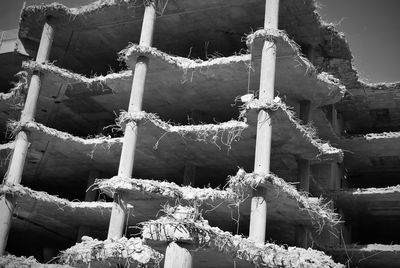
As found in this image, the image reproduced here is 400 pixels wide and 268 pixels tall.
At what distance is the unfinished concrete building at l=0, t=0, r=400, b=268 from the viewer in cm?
2059

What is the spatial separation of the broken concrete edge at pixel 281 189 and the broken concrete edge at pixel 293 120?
227 centimetres

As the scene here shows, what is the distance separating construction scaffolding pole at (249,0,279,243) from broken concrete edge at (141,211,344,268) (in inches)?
40.5

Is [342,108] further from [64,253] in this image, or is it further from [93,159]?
[64,253]

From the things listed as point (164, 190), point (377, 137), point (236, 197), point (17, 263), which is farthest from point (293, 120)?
point (17, 263)

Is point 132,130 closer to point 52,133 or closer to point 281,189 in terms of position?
point 52,133

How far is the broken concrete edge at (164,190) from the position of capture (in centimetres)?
2044

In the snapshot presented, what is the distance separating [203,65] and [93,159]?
8242mm

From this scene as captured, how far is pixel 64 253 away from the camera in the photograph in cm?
1931

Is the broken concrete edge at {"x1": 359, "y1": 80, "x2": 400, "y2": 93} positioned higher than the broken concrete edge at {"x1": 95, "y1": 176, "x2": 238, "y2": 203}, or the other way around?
the broken concrete edge at {"x1": 359, "y1": 80, "x2": 400, "y2": 93}

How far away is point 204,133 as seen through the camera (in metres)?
22.1

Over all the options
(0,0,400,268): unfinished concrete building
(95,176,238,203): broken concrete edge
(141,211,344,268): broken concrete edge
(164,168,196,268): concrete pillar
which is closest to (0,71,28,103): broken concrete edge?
(0,0,400,268): unfinished concrete building

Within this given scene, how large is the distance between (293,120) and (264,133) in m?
1.51

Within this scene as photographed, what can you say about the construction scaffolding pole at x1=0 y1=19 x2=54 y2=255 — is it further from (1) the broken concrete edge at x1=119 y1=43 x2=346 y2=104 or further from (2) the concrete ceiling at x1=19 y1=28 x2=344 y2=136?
(1) the broken concrete edge at x1=119 y1=43 x2=346 y2=104

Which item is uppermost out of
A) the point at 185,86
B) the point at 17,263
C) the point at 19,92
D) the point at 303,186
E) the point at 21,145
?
the point at 19,92
